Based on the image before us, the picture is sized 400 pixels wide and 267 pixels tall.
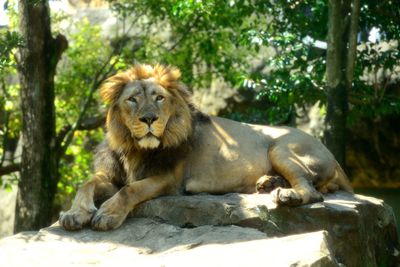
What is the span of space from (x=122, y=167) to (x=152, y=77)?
0.86 metres

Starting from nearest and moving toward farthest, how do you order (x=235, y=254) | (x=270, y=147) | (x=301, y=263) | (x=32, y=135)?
(x=301, y=263)
(x=235, y=254)
(x=270, y=147)
(x=32, y=135)

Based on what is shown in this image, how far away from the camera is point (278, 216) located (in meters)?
5.69

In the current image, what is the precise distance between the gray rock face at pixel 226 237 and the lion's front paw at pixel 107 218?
6 centimetres

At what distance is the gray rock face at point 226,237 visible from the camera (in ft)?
14.9

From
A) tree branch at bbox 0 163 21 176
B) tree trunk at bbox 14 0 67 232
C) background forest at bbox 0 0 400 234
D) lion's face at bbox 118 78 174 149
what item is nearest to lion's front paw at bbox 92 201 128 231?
lion's face at bbox 118 78 174 149

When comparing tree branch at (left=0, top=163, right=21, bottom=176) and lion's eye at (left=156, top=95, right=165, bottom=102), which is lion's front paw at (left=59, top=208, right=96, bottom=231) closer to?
lion's eye at (left=156, top=95, right=165, bottom=102)

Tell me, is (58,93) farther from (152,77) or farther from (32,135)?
(152,77)

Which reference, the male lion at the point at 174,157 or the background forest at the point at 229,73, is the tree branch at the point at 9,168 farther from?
the male lion at the point at 174,157

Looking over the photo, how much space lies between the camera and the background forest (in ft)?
28.7

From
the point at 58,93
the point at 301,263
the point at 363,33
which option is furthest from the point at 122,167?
the point at 58,93

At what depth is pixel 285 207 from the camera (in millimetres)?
5738

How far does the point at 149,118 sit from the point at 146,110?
0.09m

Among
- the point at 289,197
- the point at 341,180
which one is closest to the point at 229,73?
the point at 341,180

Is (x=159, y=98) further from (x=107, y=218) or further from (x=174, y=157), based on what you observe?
(x=107, y=218)
